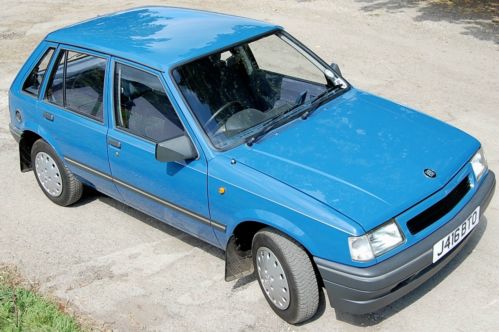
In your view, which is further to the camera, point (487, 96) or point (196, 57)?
point (487, 96)

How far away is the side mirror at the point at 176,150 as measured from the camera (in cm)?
448

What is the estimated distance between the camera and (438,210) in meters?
4.15

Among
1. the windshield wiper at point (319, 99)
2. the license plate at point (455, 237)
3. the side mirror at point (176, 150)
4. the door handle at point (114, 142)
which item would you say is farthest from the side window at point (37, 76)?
the license plate at point (455, 237)

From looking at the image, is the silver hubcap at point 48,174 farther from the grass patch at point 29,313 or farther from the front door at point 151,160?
the grass patch at point 29,313

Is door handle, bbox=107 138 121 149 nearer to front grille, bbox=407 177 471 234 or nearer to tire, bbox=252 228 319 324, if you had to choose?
tire, bbox=252 228 319 324

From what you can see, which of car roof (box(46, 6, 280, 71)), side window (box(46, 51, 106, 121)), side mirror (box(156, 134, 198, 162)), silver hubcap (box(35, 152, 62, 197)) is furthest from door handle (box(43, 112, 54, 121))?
side mirror (box(156, 134, 198, 162))

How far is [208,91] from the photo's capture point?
15.7 feet

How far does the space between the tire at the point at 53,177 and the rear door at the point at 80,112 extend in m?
0.19

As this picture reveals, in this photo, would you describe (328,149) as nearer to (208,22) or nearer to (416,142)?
(416,142)

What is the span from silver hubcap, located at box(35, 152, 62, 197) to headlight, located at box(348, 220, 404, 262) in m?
3.26

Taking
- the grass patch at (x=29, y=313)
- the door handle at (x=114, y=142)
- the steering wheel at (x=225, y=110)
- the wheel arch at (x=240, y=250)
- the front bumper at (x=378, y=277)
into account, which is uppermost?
the steering wheel at (x=225, y=110)

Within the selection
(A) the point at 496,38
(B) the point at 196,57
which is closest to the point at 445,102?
(A) the point at 496,38

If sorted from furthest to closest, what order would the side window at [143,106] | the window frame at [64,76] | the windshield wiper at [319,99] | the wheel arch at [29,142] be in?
the wheel arch at [29,142] < the window frame at [64,76] < the windshield wiper at [319,99] < the side window at [143,106]

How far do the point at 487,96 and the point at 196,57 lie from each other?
4440 millimetres
